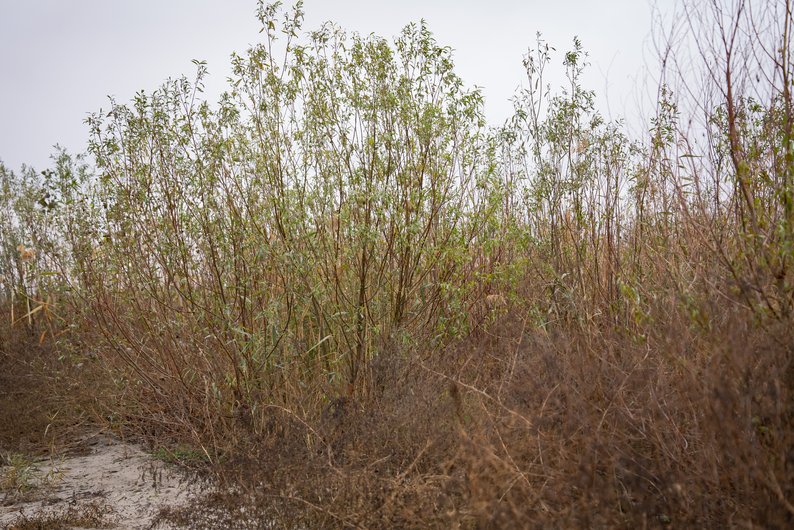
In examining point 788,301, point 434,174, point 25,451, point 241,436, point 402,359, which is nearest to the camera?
point 788,301

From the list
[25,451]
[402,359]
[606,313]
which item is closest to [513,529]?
[402,359]

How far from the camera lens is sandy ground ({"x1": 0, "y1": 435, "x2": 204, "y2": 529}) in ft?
12.9

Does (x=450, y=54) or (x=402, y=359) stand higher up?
(x=450, y=54)

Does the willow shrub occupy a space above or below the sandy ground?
above

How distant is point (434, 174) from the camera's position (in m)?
4.80

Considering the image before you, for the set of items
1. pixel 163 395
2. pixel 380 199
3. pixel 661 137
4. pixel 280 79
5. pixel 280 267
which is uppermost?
pixel 280 79

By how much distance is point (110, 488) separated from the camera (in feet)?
14.5

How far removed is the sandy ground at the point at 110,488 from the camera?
3926 millimetres

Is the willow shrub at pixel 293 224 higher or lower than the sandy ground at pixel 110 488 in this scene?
higher

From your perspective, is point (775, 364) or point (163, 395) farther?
point (163, 395)

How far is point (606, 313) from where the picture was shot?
16.3 ft

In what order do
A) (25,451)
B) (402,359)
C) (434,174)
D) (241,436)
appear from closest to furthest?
1. (241,436)
2. (402,359)
3. (434,174)
4. (25,451)

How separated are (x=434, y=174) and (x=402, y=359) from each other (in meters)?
1.24

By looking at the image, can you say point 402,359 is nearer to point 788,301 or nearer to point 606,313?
point 606,313
